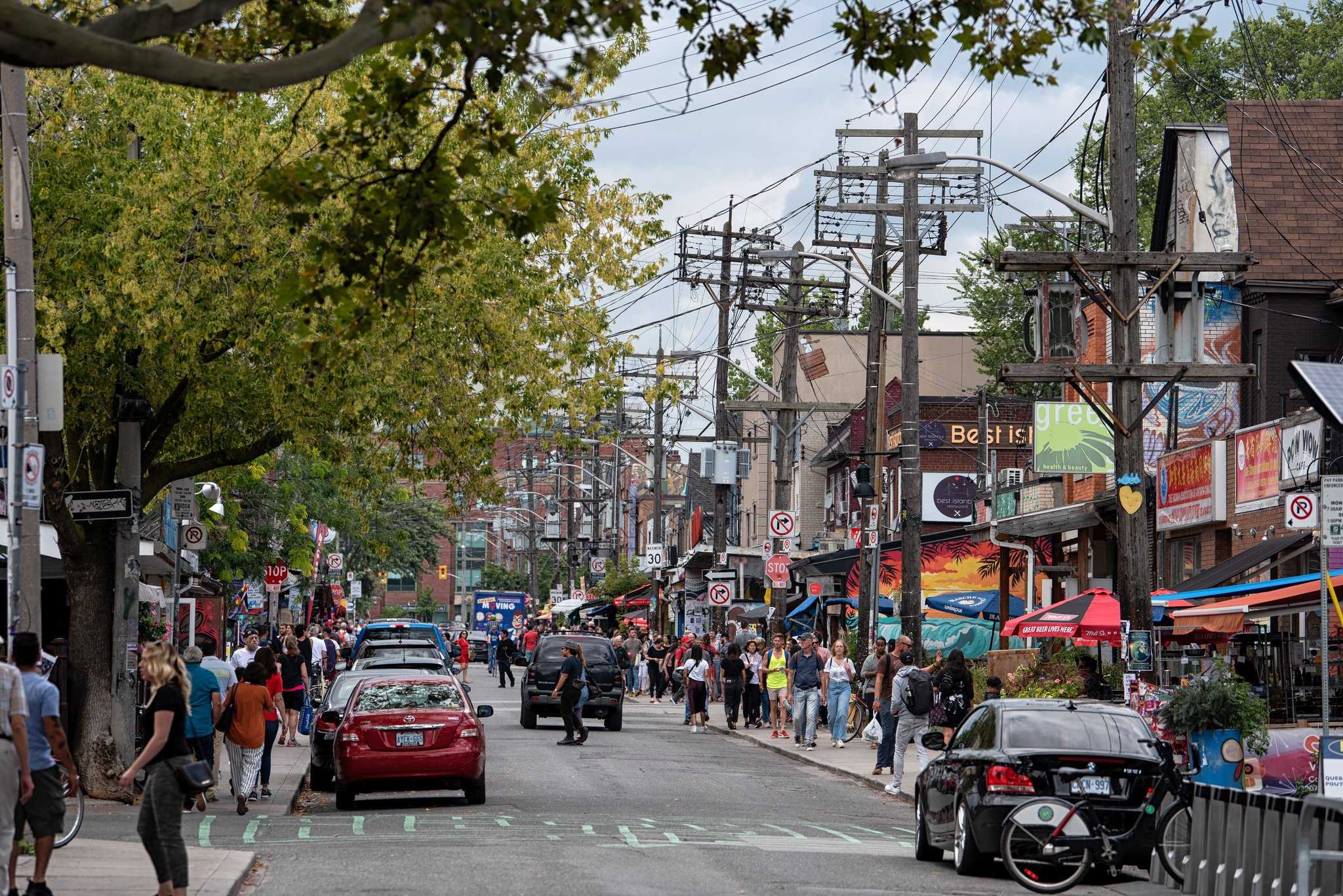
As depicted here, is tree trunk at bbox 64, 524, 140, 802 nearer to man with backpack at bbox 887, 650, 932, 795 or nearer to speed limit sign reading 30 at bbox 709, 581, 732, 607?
man with backpack at bbox 887, 650, 932, 795

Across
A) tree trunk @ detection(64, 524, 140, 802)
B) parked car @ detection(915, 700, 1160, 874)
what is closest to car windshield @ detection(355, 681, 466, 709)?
tree trunk @ detection(64, 524, 140, 802)

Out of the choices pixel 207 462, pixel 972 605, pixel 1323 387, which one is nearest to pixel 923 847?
pixel 1323 387

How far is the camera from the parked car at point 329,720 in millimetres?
21641

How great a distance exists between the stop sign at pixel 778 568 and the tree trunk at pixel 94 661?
20690 mm

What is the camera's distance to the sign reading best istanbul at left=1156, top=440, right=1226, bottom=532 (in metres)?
29.0

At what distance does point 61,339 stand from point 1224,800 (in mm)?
11503

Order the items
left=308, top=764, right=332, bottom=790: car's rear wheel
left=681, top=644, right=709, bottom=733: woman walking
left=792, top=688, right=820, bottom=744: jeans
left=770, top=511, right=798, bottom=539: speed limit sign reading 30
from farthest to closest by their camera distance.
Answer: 1. left=770, top=511, right=798, bottom=539: speed limit sign reading 30
2. left=681, top=644, right=709, bottom=733: woman walking
3. left=792, top=688, right=820, bottom=744: jeans
4. left=308, top=764, right=332, bottom=790: car's rear wheel

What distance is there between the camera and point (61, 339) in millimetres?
17359

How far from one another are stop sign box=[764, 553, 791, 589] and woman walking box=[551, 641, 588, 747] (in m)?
8.82

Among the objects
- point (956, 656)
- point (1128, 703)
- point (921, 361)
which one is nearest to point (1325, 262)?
point (956, 656)

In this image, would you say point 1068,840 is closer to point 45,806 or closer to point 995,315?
point 45,806

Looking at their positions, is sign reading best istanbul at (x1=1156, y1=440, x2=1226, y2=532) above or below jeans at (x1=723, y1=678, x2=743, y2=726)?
above

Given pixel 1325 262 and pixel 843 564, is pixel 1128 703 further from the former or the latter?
pixel 843 564

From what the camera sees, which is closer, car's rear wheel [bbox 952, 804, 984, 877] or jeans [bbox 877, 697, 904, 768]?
car's rear wheel [bbox 952, 804, 984, 877]
